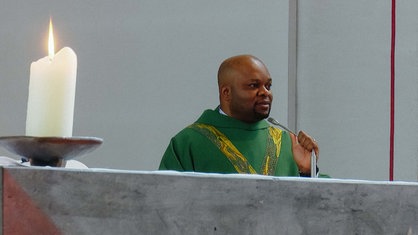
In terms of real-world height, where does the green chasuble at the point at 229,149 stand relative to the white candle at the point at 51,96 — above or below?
below

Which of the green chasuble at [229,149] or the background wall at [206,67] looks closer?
the green chasuble at [229,149]

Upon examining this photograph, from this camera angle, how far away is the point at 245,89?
212 cm

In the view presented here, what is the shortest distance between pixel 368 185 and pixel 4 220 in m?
0.31

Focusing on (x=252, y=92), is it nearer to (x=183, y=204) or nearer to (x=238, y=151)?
(x=238, y=151)

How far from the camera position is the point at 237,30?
2.90 metres

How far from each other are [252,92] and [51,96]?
1280 mm

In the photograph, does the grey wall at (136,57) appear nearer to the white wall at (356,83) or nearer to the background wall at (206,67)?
the background wall at (206,67)

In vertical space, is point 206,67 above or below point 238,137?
above

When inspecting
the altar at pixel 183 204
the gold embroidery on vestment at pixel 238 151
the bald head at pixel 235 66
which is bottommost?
the gold embroidery on vestment at pixel 238 151

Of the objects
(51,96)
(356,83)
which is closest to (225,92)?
(356,83)

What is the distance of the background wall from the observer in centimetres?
276

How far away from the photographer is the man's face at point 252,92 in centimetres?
210

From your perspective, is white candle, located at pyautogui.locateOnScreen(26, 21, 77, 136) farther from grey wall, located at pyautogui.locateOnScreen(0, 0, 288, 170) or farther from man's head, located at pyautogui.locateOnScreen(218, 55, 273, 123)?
grey wall, located at pyautogui.locateOnScreen(0, 0, 288, 170)

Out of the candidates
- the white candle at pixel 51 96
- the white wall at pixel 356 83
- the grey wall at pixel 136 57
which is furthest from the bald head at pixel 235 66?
the white candle at pixel 51 96
